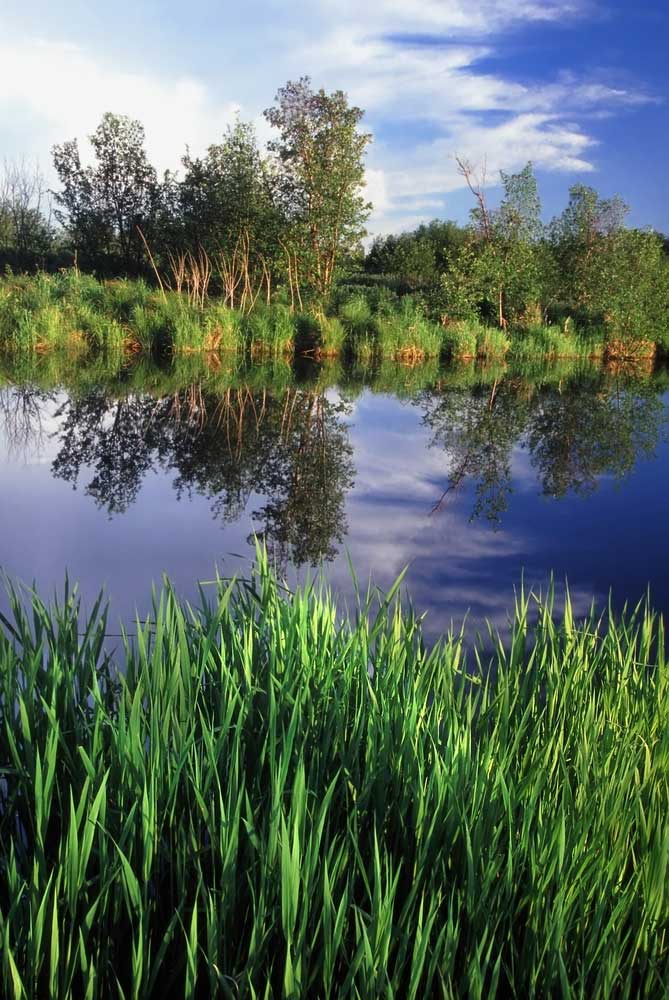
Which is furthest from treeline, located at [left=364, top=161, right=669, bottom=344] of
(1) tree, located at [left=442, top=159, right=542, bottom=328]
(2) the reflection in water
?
(2) the reflection in water

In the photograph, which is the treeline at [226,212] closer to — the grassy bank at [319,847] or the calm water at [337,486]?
the calm water at [337,486]

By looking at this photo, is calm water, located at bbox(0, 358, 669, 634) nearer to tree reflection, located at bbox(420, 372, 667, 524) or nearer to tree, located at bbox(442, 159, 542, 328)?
tree reflection, located at bbox(420, 372, 667, 524)

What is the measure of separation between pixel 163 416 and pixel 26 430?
5.61 feet

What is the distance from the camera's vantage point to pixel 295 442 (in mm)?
9938

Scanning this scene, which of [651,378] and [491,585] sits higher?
[651,378]

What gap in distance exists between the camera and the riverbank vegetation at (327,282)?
16.9 meters

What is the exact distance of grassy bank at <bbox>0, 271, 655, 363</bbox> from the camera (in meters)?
16.1

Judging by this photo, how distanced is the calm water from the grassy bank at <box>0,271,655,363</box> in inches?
104

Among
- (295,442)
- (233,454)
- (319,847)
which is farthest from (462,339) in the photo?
(319,847)

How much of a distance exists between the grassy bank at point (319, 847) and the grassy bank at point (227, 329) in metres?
14.6

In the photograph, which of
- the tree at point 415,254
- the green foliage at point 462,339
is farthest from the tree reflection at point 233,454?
the tree at point 415,254

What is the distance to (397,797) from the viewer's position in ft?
6.24

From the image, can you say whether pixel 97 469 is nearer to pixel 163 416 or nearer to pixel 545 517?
pixel 163 416

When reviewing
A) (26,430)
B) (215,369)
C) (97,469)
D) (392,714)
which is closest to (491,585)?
(392,714)
